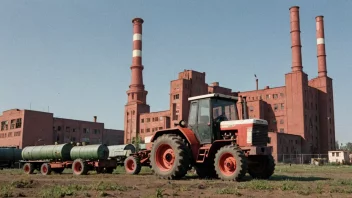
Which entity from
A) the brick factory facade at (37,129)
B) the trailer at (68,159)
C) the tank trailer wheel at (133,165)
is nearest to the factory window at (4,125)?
the brick factory facade at (37,129)

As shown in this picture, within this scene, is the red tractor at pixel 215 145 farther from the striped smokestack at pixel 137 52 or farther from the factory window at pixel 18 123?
the factory window at pixel 18 123

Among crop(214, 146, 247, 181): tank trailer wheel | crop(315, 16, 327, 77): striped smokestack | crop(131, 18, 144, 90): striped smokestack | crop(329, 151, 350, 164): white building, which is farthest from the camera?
crop(131, 18, 144, 90): striped smokestack

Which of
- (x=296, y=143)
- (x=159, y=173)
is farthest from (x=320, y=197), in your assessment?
(x=296, y=143)

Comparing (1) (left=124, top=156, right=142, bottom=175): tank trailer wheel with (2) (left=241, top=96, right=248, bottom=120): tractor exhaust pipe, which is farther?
(1) (left=124, top=156, right=142, bottom=175): tank trailer wheel

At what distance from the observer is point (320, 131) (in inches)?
3110

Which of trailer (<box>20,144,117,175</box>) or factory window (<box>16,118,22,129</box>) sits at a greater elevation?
factory window (<box>16,118,22,129</box>)

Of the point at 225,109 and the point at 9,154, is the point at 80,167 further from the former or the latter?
the point at 9,154

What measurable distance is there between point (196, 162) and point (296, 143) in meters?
62.7

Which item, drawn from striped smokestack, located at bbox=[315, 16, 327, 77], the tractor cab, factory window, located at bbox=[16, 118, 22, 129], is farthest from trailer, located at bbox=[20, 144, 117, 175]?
striped smokestack, located at bbox=[315, 16, 327, 77]

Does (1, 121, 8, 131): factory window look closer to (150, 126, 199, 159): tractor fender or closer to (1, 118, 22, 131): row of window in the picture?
(1, 118, 22, 131): row of window

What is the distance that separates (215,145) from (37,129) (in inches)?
2687

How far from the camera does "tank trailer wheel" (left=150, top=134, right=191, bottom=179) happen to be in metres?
13.1

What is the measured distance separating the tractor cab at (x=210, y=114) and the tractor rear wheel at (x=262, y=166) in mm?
1725

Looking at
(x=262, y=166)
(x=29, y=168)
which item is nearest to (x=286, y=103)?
(x=29, y=168)
